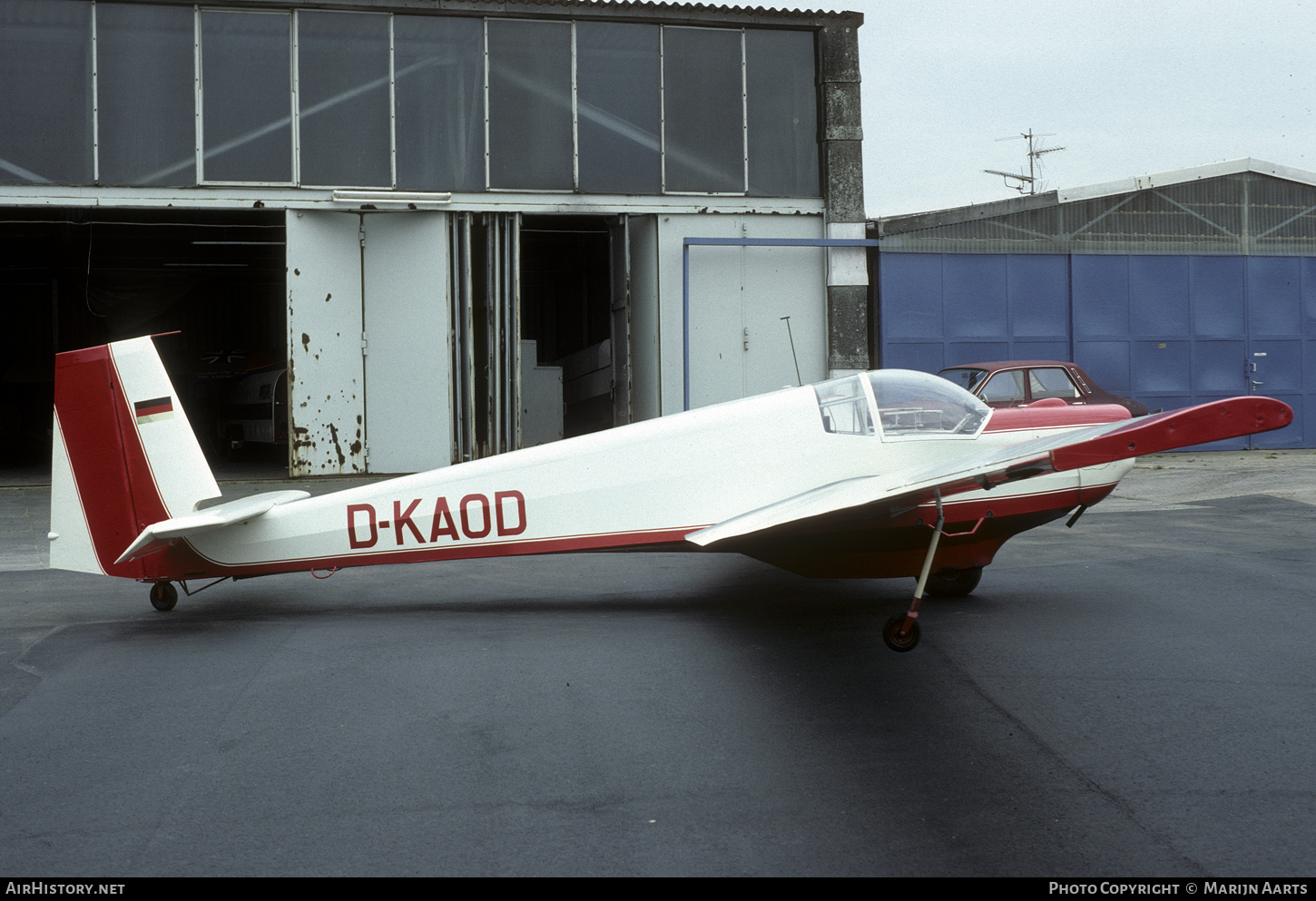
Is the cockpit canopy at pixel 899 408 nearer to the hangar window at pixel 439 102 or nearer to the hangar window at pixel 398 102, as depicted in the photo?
the hangar window at pixel 398 102

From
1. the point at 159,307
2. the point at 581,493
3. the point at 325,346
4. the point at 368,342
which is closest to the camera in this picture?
the point at 581,493

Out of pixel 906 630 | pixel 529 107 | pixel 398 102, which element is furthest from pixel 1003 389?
pixel 398 102

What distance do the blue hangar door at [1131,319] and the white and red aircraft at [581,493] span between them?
1194cm

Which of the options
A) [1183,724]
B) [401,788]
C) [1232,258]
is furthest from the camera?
[1232,258]

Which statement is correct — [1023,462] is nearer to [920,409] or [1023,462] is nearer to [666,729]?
[920,409]

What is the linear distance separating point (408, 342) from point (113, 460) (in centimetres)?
1013

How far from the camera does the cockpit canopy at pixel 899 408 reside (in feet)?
23.7

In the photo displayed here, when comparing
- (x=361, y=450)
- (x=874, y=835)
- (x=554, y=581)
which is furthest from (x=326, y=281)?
(x=874, y=835)

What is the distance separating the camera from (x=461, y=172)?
1739 cm

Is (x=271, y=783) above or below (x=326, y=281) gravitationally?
below

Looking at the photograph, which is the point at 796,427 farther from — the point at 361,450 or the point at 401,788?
the point at 361,450

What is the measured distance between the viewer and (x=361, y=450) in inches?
672
